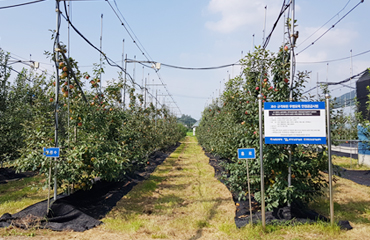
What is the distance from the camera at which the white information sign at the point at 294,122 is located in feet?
16.0

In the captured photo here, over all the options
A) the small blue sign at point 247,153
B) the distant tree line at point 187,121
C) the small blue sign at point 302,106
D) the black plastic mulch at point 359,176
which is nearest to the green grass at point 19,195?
the small blue sign at point 247,153

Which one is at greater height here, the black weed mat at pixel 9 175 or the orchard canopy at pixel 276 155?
the orchard canopy at pixel 276 155

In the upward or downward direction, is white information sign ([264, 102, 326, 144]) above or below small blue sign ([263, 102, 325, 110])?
below

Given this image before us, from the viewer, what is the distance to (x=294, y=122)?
492cm

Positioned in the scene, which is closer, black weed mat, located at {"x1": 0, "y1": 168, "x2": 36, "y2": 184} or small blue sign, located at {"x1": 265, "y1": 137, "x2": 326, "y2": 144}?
small blue sign, located at {"x1": 265, "y1": 137, "x2": 326, "y2": 144}

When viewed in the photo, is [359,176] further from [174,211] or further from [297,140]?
[174,211]

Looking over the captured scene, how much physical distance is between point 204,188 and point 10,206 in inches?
215

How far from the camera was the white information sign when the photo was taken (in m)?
4.86

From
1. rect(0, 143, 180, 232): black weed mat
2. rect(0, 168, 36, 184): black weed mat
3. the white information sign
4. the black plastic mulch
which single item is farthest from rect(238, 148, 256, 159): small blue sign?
rect(0, 168, 36, 184): black weed mat

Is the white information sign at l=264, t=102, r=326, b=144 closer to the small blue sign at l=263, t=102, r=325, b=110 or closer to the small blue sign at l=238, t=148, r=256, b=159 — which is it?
the small blue sign at l=263, t=102, r=325, b=110

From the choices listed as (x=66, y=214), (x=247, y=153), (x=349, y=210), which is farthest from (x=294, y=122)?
(x=66, y=214)

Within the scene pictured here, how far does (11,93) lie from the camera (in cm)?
1099

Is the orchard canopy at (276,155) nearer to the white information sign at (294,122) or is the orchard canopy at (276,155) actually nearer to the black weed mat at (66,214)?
the white information sign at (294,122)

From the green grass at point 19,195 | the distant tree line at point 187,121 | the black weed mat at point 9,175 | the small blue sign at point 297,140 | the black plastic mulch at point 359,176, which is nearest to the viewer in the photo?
the small blue sign at point 297,140
